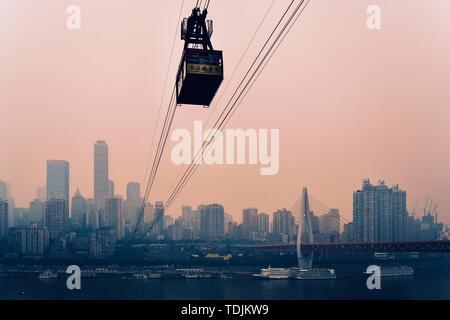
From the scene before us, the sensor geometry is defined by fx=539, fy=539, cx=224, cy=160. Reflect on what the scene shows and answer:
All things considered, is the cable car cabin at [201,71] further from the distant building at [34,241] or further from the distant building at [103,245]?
the distant building at [103,245]

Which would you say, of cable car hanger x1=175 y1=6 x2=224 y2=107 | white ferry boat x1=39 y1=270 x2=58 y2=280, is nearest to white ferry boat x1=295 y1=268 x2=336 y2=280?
white ferry boat x1=39 y1=270 x2=58 y2=280

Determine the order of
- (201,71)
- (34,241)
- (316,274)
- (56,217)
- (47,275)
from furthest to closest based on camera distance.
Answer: (316,274) → (47,275) → (34,241) → (56,217) → (201,71)

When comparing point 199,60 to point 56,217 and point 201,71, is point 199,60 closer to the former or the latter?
point 201,71

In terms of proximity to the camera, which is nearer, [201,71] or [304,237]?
[201,71]

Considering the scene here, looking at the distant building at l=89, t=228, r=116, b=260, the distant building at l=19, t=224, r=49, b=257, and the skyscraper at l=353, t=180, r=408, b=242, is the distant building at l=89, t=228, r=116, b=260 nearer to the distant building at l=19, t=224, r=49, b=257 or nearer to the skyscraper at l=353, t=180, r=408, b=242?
the distant building at l=19, t=224, r=49, b=257

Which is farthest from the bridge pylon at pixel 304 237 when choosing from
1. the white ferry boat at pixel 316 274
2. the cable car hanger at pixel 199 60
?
the cable car hanger at pixel 199 60

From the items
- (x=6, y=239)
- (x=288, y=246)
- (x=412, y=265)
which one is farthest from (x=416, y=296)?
(x=6, y=239)

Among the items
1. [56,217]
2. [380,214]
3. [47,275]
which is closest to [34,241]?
[56,217]
